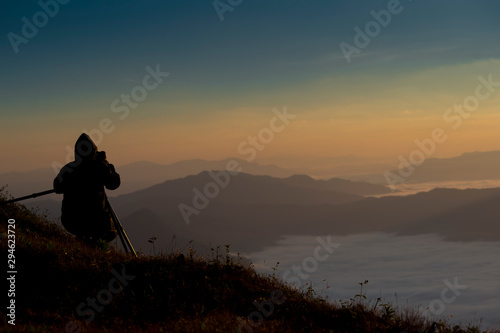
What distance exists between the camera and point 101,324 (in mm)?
8703

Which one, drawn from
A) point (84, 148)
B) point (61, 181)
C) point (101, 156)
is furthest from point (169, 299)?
point (84, 148)

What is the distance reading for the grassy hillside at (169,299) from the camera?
28.8 feet

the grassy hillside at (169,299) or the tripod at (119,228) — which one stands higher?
the tripod at (119,228)

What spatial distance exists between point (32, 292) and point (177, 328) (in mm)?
4685

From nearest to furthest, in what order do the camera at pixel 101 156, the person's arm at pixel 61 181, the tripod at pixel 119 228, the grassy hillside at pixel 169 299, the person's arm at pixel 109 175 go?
1. the grassy hillside at pixel 169 299
2. the person's arm at pixel 61 181
3. the person's arm at pixel 109 175
4. the camera at pixel 101 156
5. the tripod at pixel 119 228

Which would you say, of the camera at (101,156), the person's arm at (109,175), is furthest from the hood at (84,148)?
the person's arm at (109,175)

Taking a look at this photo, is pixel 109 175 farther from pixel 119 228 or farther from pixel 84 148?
pixel 119 228

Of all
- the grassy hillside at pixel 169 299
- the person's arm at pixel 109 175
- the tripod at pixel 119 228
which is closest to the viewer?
the grassy hillside at pixel 169 299

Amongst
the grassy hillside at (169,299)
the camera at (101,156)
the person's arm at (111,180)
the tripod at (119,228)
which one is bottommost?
the grassy hillside at (169,299)

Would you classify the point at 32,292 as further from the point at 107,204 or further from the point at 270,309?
the point at 270,309

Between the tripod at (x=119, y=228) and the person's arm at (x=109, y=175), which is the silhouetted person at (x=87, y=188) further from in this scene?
the tripod at (x=119, y=228)

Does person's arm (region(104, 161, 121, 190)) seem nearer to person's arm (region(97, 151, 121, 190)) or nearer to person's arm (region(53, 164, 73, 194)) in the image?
person's arm (region(97, 151, 121, 190))

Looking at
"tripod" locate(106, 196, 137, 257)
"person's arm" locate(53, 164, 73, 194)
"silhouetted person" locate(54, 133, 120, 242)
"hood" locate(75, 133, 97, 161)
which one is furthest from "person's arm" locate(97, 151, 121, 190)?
"person's arm" locate(53, 164, 73, 194)

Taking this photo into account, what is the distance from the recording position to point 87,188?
1352 cm
